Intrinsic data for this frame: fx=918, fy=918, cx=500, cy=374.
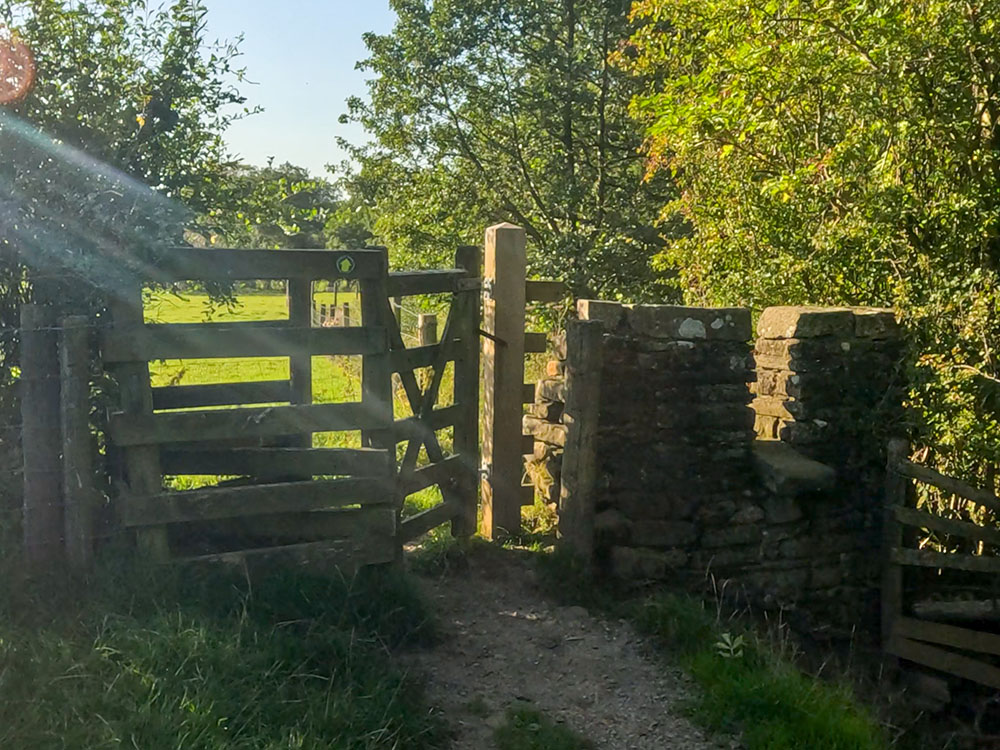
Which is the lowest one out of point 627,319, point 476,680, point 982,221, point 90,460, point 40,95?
point 476,680

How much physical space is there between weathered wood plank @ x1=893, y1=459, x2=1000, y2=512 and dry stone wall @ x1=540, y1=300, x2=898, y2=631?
1.42 ft

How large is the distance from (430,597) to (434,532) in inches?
43.9

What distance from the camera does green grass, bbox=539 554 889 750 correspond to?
434cm

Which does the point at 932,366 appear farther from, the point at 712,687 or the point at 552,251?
the point at 552,251

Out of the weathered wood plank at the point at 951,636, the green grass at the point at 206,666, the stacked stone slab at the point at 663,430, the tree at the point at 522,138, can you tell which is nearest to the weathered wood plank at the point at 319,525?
the green grass at the point at 206,666

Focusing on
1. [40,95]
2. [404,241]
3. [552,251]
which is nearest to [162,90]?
[40,95]

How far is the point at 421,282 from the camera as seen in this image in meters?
6.19

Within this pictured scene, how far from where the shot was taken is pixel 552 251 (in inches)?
539

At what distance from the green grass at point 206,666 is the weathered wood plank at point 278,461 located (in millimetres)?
631

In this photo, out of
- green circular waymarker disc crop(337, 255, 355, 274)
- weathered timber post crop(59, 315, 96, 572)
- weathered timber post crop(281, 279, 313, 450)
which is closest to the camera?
weathered timber post crop(59, 315, 96, 572)

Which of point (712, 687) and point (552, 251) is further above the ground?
point (552, 251)

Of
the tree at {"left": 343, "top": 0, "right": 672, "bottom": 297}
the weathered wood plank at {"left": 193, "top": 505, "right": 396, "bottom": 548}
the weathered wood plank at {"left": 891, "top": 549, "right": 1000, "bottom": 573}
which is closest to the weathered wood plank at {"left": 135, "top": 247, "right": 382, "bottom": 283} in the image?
the weathered wood plank at {"left": 193, "top": 505, "right": 396, "bottom": 548}

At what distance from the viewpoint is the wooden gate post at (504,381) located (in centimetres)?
668

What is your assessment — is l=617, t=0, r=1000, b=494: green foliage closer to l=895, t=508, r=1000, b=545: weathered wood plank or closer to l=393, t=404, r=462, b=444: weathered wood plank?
l=895, t=508, r=1000, b=545: weathered wood plank
